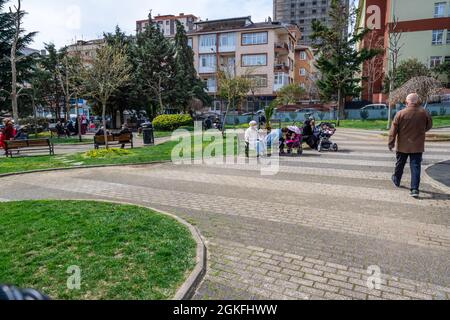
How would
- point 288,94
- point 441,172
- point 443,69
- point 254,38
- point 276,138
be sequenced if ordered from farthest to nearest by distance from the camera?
1. point 254,38
2. point 288,94
3. point 443,69
4. point 276,138
5. point 441,172

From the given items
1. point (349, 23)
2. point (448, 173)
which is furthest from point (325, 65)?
point (448, 173)

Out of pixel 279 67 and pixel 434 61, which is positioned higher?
pixel 279 67

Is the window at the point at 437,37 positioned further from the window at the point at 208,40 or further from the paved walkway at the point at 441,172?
the paved walkway at the point at 441,172

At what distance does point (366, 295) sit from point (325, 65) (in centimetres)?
3304

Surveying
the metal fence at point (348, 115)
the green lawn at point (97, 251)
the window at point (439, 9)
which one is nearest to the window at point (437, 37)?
the window at point (439, 9)

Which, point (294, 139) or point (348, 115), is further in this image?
point (348, 115)

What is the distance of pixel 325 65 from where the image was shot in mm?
33219

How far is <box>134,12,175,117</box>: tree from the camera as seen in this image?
3444 centimetres

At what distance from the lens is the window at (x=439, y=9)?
38625 mm

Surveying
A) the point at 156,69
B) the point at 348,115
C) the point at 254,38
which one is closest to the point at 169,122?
the point at 156,69

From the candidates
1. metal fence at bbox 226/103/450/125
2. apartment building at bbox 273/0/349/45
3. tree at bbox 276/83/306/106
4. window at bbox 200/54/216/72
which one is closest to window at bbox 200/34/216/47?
window at bbox 200/54/216/72

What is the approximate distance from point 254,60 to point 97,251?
50450 millimetres

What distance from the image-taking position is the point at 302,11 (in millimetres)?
108062

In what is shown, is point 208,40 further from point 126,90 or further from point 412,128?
point 412,128
